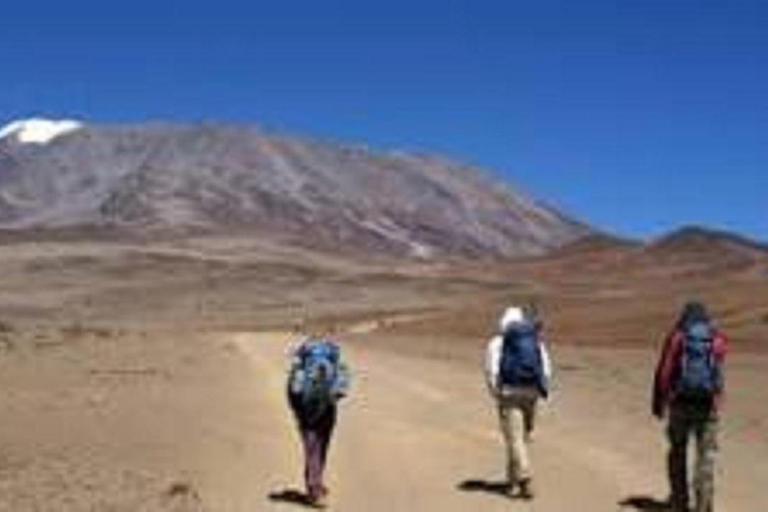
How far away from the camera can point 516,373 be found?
19.6m

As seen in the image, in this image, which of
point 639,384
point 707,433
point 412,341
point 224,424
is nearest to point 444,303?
point 412,341

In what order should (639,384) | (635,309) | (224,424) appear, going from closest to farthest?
(224,424), (639,384), (635,309)

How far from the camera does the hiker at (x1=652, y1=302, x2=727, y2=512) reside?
17.7 metres

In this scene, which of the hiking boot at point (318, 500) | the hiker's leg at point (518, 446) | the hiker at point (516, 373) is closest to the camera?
the hiking boot at point (318, 500)

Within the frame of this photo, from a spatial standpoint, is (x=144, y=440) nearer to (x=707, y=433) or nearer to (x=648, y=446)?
(x=648, y=446)

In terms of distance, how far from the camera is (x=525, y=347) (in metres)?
19.6

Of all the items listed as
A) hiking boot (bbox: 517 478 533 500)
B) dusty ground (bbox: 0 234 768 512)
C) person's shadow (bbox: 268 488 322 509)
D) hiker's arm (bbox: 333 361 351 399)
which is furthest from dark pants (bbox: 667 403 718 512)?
person's shadow (bbox: 268 488 322 509)

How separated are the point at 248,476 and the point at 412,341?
5812 centimetres

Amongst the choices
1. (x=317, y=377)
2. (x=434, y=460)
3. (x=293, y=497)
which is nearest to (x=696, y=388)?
(x=317, y=377)

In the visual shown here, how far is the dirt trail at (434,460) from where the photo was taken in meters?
19.1

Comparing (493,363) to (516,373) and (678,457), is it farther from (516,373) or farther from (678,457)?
(678,457)

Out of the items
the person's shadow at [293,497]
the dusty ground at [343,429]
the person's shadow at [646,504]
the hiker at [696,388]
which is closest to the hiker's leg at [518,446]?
the dusty ground at [343,429]

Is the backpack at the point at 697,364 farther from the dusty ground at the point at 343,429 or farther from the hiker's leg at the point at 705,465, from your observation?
the dusty ground at the point at 343,429

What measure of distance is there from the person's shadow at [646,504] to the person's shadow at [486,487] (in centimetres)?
104
